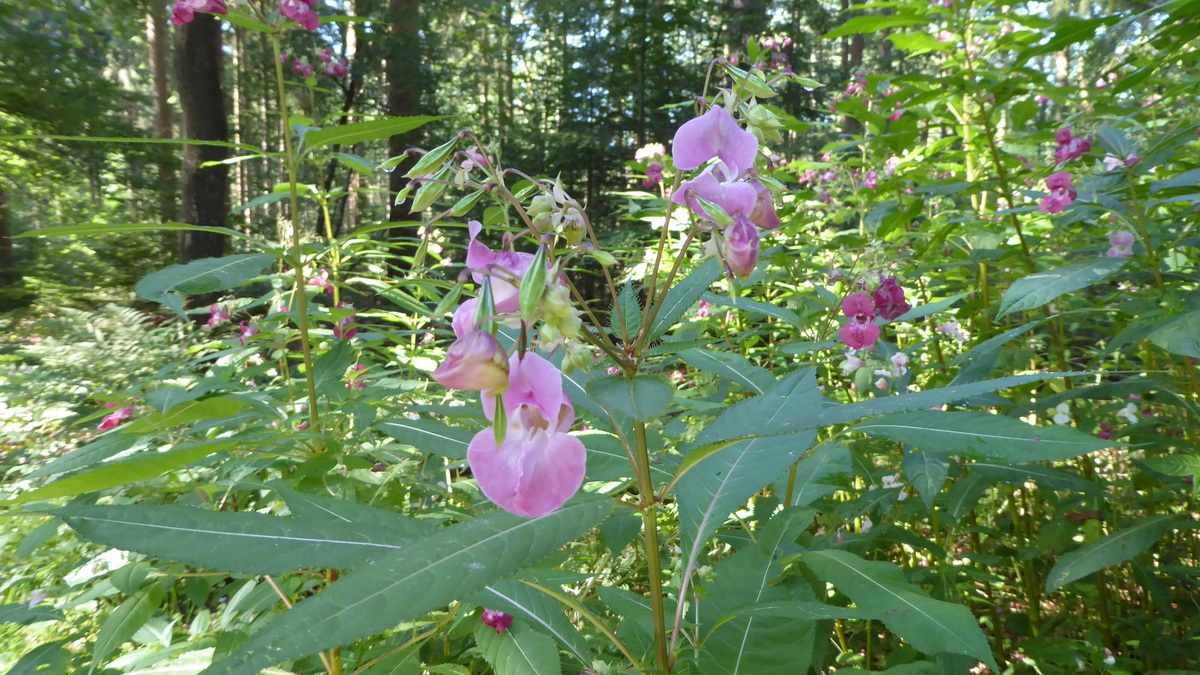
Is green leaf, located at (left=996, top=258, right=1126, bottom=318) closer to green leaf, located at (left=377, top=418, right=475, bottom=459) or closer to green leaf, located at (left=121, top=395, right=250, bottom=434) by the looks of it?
green leaf, located at (left=377, top=418, right=475, bottom=459)

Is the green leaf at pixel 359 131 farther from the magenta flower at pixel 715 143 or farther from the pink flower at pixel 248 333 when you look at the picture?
the pink flower at pixel 248 333

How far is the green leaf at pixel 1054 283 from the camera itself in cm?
159

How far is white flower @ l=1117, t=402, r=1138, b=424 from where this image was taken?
2.18 meters

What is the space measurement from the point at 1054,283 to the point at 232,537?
5.97ft

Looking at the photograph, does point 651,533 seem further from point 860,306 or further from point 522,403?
point 860,306

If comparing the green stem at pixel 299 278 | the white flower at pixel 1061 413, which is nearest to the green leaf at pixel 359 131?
the green stem at pixel 299 278

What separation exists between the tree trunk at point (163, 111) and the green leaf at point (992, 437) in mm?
12225

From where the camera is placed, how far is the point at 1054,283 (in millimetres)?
1635

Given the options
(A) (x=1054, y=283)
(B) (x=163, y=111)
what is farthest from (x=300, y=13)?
(B) (x=163, y=111)

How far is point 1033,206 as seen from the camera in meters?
2.48

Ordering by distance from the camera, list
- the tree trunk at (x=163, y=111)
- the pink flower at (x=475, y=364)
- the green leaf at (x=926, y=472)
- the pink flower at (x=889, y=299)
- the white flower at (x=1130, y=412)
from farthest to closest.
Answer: the tree trunk at (x=163, y=111) < the white flower at (x=1130, y=412) < the pink flower at (x=889, y=299) < the green leaf at (x=926, y=472) < the pink flower at (x=475, y=364)

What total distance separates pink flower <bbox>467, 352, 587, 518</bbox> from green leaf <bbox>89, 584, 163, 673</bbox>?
1036mm

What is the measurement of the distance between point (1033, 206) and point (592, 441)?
218cm

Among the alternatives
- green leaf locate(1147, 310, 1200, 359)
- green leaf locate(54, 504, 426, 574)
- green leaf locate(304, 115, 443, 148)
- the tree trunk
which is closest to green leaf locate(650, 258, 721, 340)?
green leaf locate(54, 504, 426, 574)
